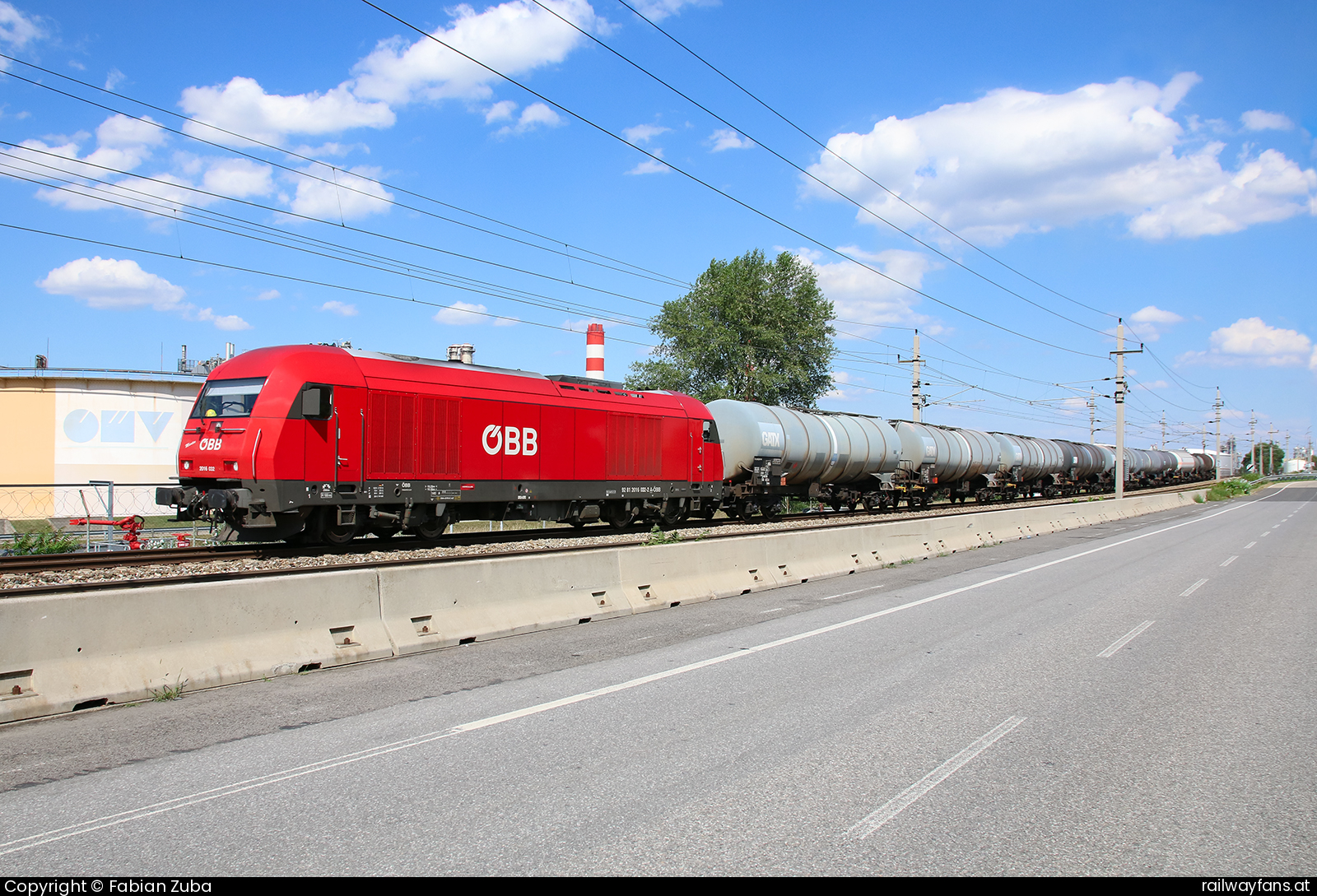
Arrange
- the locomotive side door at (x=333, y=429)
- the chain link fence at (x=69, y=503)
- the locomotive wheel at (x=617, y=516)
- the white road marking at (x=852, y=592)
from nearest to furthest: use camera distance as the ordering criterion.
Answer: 1. the white road marking at (x=852, y=592)
2. the locomotive side door at (x=333, y=429)
3. the locomotive wheel at (x=617, y=516)
4. the chain link fence at (x=69, y=503)

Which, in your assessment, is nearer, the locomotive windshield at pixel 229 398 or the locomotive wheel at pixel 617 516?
the locomotive windshield at pixel 229 398

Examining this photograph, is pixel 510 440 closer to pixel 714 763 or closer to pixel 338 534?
pixel 338 534

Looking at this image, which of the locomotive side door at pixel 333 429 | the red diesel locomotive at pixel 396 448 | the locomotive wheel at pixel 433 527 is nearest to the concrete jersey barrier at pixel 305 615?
the red diesel locomotive at pixel 396 448

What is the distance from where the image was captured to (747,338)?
191ft

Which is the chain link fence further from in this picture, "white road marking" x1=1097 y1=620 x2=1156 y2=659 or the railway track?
"white road marking" x1=1097 y1=620 x2=1156 y2=659

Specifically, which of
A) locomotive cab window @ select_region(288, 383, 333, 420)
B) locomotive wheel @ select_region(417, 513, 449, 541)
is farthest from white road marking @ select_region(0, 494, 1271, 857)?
locomotive wheel @ select_region(417, 513, 449, 541)

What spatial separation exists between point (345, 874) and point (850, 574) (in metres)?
13.1

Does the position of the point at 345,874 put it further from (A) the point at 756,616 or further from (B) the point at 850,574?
(B) the point at 850,574

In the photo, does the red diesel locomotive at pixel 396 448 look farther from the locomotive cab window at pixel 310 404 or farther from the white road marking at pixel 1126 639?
the white road marking at pixel 1126 639

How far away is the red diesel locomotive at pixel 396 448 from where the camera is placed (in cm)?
1409

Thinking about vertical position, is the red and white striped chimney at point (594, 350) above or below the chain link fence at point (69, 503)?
above

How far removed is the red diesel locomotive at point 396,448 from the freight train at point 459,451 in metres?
0.03

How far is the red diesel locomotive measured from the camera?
14094 mm
